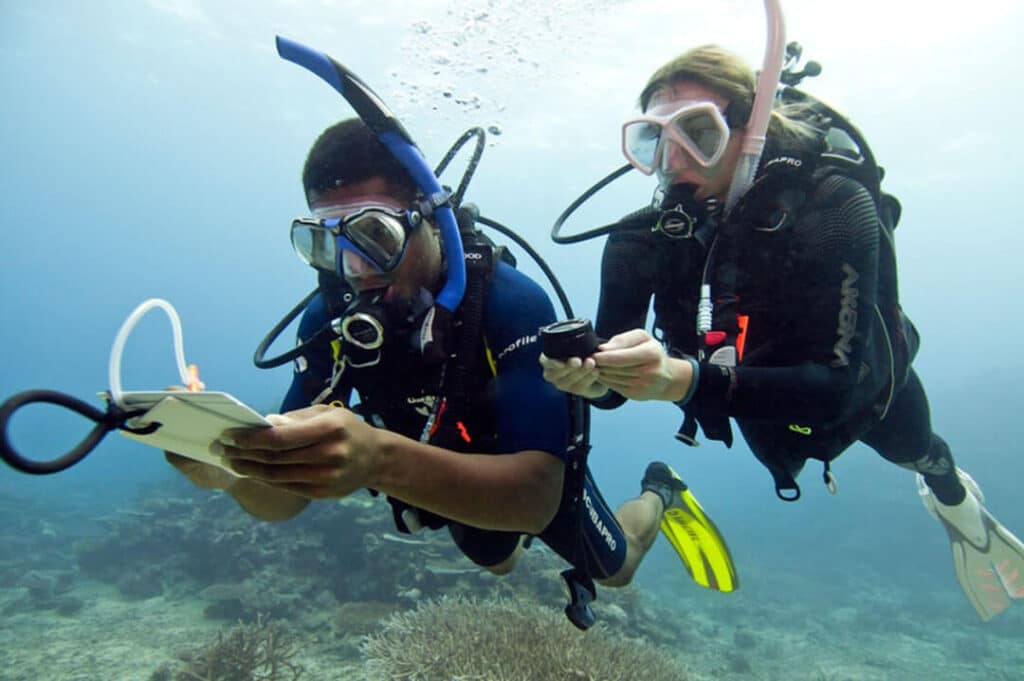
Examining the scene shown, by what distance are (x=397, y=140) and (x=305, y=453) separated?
5.23ft

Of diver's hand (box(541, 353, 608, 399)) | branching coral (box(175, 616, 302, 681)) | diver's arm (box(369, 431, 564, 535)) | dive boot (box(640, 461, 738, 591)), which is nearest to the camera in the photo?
diver's arm (box(369, 431, 564, 535))

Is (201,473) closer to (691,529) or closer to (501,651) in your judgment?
(501,651)

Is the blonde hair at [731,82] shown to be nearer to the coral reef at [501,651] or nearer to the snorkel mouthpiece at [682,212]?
the snorkel mouthpiece at [682,212]

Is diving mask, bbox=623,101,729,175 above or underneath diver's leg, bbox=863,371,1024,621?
above

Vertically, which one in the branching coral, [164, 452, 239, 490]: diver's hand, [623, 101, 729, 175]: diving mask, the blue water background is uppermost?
the blue water background

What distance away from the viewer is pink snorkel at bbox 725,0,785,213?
291cm

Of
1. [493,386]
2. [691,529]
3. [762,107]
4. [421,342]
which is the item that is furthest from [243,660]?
[762,107]

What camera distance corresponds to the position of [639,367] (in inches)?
86.7

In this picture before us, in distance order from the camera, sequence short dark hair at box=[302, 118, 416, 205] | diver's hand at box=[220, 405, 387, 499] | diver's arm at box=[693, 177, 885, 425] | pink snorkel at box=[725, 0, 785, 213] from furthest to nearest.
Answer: pink snorkel at box=[725, 0, 785, 213] < short dark hair at box=[302, 118, 416, 205] < diver's arm at box=[693, 177, 885, 425] < diver's hand at box=[220, 405, 387, 499]

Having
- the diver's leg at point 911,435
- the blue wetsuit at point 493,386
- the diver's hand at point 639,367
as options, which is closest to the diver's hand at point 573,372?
the diver's hand at point 639,367

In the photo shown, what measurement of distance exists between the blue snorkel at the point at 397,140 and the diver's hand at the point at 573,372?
64cm

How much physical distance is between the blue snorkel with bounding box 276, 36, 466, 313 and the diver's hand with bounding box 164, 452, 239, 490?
1.13 meters

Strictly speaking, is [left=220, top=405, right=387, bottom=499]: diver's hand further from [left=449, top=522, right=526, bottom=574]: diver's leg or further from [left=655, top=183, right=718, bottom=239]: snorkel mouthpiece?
[left=655, top=183, right=718, bottom=239]: snorkel mouthpiece

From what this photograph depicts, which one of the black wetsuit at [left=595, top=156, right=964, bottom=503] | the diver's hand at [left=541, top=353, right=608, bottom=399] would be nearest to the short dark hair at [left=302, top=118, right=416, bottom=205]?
the diver's hand at [left=541, top=353, right=608, bottom=399]
